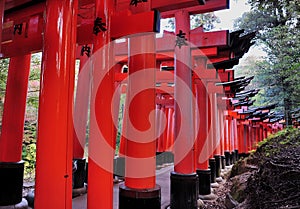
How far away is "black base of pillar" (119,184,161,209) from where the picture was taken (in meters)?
3.76

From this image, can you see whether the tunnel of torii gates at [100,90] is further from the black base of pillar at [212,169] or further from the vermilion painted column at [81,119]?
the black base of pillar at [212,169]

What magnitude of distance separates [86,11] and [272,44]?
927 centimetres

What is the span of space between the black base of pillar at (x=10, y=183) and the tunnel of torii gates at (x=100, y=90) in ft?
0.06

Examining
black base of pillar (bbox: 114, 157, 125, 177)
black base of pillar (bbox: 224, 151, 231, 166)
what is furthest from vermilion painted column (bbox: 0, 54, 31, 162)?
→ black base of pillar (bbox: 224, 151, 231, 166)

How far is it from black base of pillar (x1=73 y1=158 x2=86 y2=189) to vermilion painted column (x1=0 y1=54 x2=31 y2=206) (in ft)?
5.58

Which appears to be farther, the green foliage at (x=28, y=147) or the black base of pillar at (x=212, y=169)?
the green foliage at (x=28, y=147)

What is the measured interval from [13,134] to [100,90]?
2990 millimetres

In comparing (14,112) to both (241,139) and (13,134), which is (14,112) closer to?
(13,134)

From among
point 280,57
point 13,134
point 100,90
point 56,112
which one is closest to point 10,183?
point 13,134

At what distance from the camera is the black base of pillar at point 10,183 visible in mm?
5191

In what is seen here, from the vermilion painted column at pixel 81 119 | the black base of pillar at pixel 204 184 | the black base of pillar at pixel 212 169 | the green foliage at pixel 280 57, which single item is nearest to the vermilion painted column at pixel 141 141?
the vermilion painted column at pixel 81 119

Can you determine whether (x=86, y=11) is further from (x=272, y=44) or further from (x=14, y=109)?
(x=272, y=44)

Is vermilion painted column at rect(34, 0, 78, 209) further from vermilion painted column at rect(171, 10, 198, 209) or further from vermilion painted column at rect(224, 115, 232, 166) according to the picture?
vermilion painted column at rect(224, 115, 232, 166)

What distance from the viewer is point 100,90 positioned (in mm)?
3527
